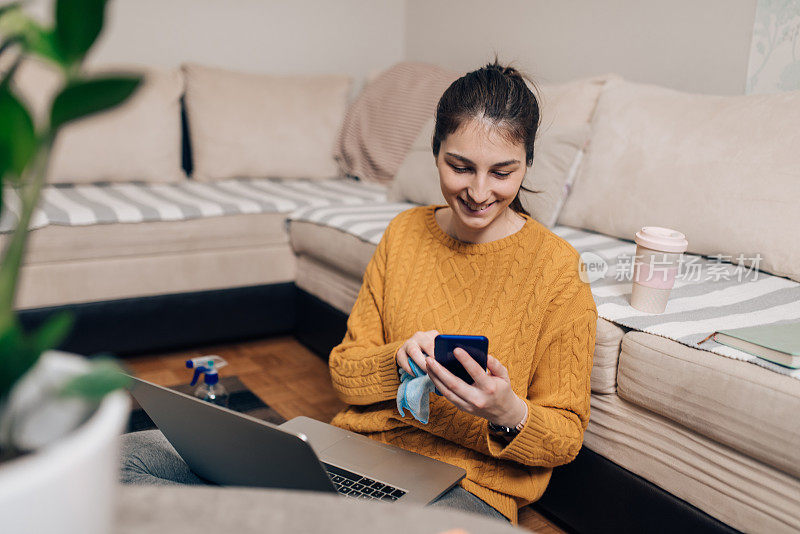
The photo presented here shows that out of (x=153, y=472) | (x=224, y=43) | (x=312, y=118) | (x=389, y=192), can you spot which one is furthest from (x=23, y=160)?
(x=224, y=43)

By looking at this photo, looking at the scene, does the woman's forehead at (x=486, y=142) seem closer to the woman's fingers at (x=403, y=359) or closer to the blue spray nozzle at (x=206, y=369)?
the woman's fingers at (x=403, y=359)

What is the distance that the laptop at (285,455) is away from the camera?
2.22 ft

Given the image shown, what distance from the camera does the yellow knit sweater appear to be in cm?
104

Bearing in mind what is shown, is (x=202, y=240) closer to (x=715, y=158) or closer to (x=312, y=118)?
(x=312, y=118)

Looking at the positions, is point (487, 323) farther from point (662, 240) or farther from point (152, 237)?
point (152, 237)

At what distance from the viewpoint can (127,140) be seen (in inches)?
101

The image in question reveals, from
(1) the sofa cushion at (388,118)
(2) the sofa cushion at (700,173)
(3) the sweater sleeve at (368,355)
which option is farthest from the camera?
(1) the sofa cushion at (388,118)

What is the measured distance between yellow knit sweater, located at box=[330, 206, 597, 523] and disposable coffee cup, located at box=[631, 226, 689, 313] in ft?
0.77

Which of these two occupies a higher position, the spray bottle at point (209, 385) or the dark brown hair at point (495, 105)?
the dark brown hair at point (495, 105)

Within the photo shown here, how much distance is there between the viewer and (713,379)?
3.48ft

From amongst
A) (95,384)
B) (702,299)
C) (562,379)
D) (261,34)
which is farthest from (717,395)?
(261,34)

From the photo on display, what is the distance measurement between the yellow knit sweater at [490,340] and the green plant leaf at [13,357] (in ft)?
2.45

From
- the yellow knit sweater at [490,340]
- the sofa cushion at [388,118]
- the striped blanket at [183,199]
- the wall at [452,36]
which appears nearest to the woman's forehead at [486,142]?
the yellow knit sweater at [490,340]

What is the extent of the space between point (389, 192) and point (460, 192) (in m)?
1.42
